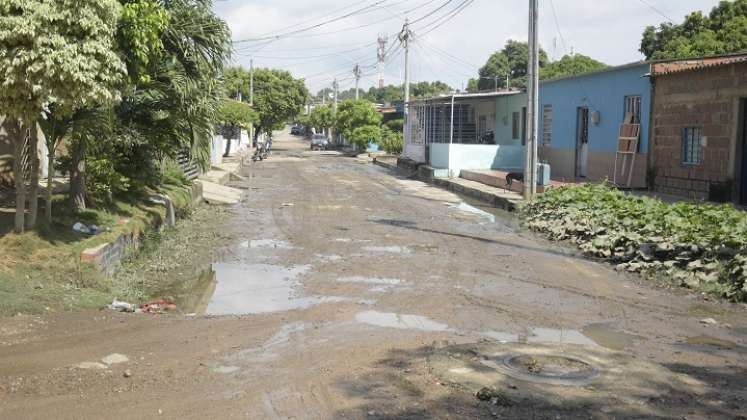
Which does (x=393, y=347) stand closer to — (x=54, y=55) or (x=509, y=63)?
(x=54, y=55)

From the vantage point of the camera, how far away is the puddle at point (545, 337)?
787 cm

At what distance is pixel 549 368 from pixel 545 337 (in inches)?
57.0

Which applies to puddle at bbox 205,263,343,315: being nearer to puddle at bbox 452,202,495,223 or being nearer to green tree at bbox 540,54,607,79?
puddle at bbox 452,202,495,223

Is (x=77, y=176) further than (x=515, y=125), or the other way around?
(x=515, y=125)

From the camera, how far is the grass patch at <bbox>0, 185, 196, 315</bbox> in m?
8.41

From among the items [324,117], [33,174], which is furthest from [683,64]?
[324,117]

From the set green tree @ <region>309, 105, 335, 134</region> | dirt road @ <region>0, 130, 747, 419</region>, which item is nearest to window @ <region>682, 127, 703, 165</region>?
dirt road @ <region>0, 130, 747, 419</region>

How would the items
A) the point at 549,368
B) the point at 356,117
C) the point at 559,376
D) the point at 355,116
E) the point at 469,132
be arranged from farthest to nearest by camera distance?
the point at 356,117, the point at 355,116, the point at 469,132, the point at 549,368, the point at 559,376

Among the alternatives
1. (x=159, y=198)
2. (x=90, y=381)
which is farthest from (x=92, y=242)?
(x=159, y=198)

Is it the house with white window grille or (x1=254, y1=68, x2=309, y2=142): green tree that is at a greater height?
(x1=254, y1=68, x2=309, y2=142): green tree

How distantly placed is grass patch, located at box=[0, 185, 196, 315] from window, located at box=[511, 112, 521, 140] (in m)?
24.8

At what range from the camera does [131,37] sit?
10305mm

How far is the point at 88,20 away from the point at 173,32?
370cm

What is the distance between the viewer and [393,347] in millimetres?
7293
